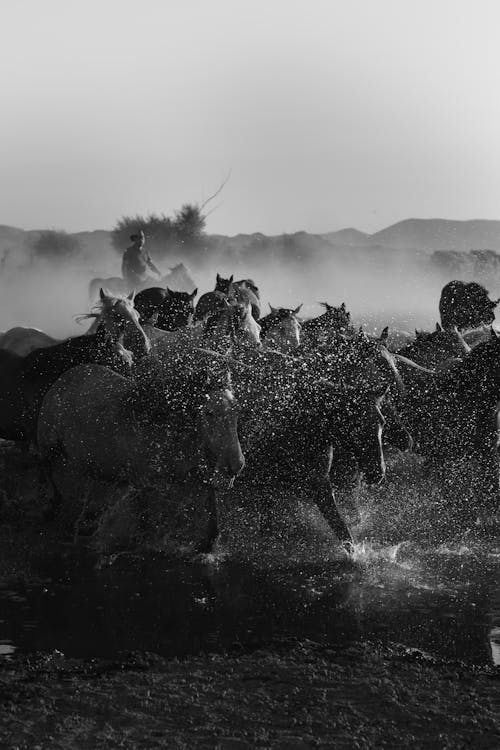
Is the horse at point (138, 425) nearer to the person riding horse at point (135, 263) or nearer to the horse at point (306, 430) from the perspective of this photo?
the horse at point (306, 430)

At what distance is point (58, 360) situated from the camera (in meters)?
10.1

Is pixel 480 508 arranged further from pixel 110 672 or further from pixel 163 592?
pixel 110 672

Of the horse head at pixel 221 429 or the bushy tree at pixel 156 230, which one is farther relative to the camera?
the bushy tree at pixel 156 230

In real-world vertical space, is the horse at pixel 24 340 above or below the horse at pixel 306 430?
above

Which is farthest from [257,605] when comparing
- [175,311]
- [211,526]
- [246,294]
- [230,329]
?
[246,294]

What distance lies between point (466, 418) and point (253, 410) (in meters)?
1.81

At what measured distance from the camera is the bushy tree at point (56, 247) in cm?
5253

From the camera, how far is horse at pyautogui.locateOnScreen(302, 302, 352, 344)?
9.90 m

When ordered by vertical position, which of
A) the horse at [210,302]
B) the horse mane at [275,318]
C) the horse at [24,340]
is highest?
the horse at [210,302]

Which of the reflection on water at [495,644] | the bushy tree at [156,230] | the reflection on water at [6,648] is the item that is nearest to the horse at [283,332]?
the reflection on water at [495,644]

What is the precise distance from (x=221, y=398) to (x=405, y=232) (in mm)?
115350

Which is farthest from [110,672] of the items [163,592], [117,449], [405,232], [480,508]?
[405,232]

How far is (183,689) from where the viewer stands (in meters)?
5.38

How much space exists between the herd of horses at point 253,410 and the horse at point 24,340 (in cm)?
275
